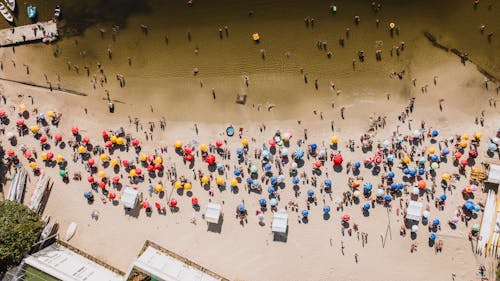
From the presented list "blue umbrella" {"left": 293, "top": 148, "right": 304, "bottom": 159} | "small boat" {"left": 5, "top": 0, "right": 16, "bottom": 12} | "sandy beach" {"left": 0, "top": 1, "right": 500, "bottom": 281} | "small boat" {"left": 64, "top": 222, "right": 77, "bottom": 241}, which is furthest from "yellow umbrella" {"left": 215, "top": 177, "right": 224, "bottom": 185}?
"small boat" {"left": 5, "top": 0, "right": 16, "bottom": 12}

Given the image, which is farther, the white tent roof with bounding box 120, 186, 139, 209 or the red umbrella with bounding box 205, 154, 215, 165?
the red umbrella with bounding box 205, 154, 215, 165

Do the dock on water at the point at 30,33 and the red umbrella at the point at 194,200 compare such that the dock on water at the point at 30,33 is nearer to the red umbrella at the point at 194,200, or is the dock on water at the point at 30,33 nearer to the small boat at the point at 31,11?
the small boat at the point at 31,11

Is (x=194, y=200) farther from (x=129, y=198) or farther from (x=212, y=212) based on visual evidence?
(x=129, y=198)

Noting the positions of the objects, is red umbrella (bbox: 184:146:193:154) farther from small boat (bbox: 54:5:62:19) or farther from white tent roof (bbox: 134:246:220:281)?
small boat (bbox: 54:5:62:19)

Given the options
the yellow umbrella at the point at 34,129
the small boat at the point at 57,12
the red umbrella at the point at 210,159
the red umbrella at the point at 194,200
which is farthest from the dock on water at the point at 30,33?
the red umbrella at the point at 194,200

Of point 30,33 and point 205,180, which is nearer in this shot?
point 205,180

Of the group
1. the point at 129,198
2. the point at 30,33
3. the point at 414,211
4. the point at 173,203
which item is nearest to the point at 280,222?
the point at 173,203
